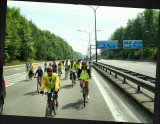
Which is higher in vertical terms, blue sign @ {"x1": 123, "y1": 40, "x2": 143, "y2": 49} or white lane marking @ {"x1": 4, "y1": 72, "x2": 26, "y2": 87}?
blue sign @ {"x1": 123, "y1": 40, "x2": 143, "y2": 49}

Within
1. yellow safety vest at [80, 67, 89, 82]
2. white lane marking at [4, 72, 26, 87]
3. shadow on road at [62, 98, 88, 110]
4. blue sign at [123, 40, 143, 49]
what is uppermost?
blue sign at [123, 40, 143, 49]

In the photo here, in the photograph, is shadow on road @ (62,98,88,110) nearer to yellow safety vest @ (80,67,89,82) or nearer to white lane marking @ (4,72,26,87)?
yellow safety vest @ (80,67,89,82)

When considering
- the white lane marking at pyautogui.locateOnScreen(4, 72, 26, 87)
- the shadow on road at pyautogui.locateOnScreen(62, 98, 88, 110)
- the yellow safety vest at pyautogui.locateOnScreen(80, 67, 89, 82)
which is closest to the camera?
the shadow on road at pyautogui.locateOnScreen(62, 98, 88, 110)

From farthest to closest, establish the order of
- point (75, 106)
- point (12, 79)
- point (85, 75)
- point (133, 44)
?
point (133, 44), point (12, 79), point (85, 75), point (75, 106)

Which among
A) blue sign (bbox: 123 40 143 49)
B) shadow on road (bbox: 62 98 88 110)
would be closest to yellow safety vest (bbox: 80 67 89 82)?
shadow on road (bbox: 62 98 88 110)

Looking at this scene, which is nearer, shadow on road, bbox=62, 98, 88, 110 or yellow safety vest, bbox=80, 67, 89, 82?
shadow on road, bbox=62, 98, 88, 110

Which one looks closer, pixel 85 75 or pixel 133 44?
pixel 85 75

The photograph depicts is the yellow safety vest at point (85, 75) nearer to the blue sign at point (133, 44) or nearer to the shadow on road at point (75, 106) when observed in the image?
the shadow on road at point (75, 106)

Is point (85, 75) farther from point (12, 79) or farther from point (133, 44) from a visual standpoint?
point (133, 44)

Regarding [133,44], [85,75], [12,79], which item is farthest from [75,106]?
[133,44]

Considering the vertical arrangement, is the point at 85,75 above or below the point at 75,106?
above

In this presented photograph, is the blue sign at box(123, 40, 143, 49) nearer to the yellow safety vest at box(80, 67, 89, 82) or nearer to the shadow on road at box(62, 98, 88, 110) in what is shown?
the yellow safety vest at box(80, 67, 89, 82)

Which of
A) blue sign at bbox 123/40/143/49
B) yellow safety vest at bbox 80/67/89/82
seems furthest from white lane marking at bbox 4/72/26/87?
blue sign at bbox 123/40/143/49

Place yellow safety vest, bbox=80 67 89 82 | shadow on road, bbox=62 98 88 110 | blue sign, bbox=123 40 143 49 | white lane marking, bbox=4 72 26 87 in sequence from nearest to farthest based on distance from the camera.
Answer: shadow on road, bbox=62 98 88 110 < yellow safety vest, bbox=80 67 89 82 < white lane marking, bbox=4 72 26 87 < blue sign, bbox=123 40 143 49
